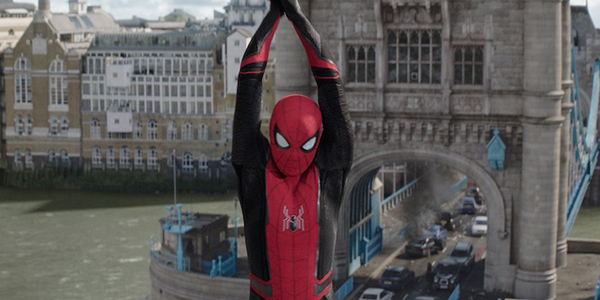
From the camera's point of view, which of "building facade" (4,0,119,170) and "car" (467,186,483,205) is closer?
"car" (467,186,483,205)

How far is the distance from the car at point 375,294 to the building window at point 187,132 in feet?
218

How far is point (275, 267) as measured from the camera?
73.5ft

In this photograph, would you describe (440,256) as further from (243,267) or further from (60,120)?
(60,120)

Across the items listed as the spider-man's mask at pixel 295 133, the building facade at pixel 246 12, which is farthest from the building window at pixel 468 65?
the building facade at pixel 246 12

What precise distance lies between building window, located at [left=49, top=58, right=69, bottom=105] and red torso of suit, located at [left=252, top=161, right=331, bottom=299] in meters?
90.4

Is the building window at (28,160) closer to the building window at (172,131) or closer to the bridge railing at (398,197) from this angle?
the building window at (172,131)

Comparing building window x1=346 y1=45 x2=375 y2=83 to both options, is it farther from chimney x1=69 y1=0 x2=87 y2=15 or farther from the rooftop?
chimney x1=69 y1=0 x2=87 y2=15

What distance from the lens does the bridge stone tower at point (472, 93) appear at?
42.2 m

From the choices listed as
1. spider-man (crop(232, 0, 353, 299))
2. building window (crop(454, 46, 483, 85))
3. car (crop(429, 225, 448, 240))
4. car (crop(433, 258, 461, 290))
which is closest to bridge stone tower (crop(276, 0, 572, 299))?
building window (crop(454, 46, 483, 85))

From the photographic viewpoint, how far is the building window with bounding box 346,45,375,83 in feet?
145

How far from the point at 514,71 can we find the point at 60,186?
69322 millimetres

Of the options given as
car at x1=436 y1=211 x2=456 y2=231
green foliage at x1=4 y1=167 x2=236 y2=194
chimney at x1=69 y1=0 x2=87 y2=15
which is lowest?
green foliage at x1=4 y1=167 x2=236 y2=194

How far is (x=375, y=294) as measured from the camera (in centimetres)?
4266

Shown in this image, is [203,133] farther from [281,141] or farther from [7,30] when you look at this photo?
[281,141]
